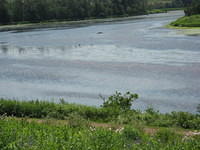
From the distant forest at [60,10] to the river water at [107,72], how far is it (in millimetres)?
65249

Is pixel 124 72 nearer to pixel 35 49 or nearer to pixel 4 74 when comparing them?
pixel 4 74

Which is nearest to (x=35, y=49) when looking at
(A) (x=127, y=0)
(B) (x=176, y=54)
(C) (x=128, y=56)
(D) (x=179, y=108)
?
(C) (x=128, y=56)

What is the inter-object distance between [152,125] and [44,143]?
6.90 meters

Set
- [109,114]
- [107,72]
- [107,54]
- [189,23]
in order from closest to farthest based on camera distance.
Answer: [109,114] < [107,72] < [107,54] < [189,23]

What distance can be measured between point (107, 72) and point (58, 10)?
9445 centimetres

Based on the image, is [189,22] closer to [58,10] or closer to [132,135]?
[58,10]

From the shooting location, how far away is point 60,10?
4938 inches

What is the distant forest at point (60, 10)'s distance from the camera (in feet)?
392

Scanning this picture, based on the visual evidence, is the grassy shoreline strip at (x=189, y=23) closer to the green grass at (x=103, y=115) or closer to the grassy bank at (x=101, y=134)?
the green grass at (x=103, y=115)

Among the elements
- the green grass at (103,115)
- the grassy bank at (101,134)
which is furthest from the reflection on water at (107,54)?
the grassy bank at (101,134)

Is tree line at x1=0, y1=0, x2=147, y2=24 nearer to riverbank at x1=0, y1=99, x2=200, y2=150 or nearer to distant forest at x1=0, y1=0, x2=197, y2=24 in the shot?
distant forest at x1=0, y1=0, x2=197, y2=24

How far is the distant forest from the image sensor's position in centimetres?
11944

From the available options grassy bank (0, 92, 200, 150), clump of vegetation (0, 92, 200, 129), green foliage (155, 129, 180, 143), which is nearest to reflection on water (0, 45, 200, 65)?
clump of vegetation (0, 92, 200, 129)

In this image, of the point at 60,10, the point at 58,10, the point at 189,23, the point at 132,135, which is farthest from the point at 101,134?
the point at 60,10
